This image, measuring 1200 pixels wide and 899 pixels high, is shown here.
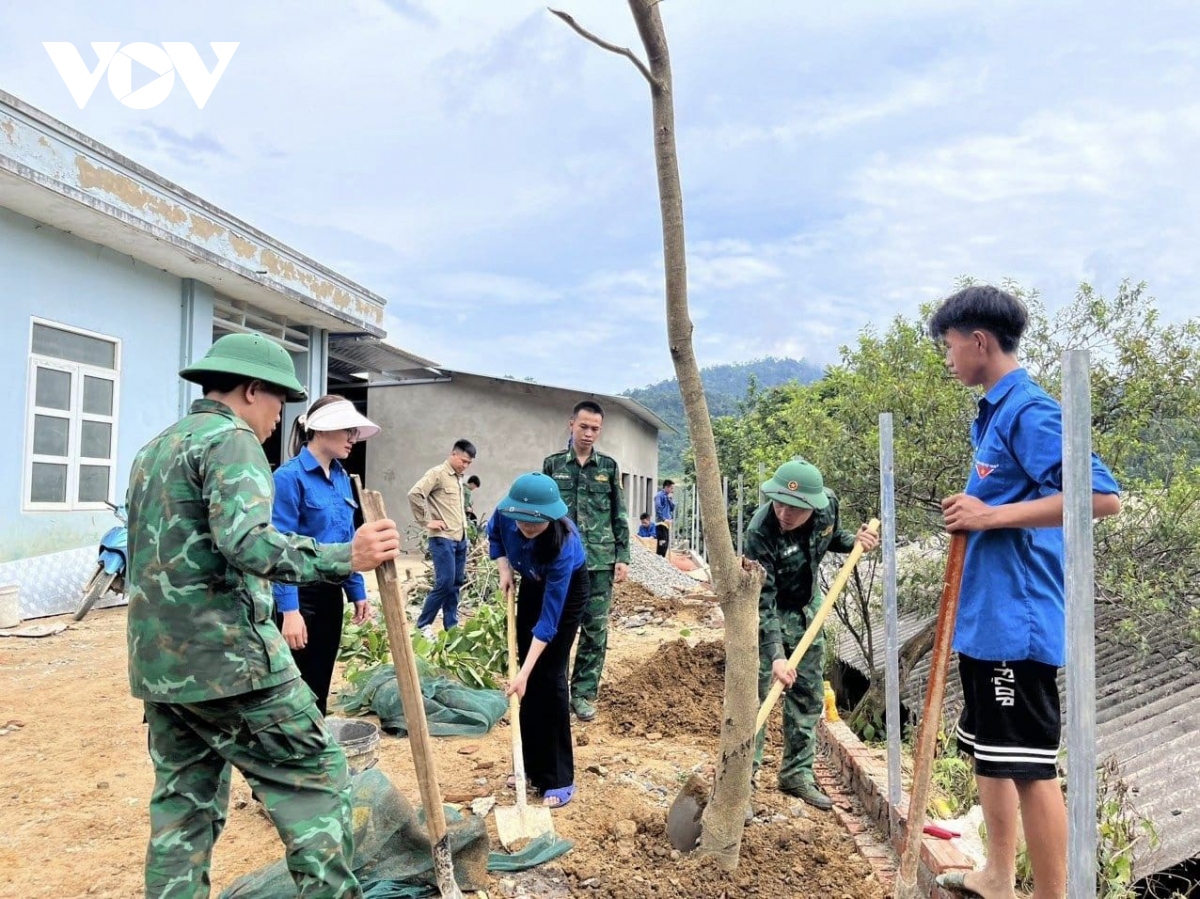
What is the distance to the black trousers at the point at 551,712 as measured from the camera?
365 cm

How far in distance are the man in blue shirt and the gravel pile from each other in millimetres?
8859

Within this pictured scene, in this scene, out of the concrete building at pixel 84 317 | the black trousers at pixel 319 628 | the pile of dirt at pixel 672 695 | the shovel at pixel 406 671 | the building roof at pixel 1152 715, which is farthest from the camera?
the concrete building at pixel 84 317

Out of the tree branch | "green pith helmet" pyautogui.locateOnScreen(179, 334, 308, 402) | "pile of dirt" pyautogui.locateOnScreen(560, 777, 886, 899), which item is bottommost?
"pile of dirt" pyautogui.locateOnScreen(560, 777, 886, 899)

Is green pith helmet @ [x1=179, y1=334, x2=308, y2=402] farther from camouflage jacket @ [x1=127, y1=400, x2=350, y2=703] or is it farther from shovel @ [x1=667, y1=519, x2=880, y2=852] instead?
shovel @ [x1=667, y1=519, x2=880, y2=852]

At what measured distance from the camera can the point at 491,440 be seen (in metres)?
16.2

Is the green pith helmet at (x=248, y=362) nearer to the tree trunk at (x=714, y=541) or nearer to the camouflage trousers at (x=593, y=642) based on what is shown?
the tree trunk at (x=714, y=541)

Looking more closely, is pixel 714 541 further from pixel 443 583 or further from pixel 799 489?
pixel 443 583

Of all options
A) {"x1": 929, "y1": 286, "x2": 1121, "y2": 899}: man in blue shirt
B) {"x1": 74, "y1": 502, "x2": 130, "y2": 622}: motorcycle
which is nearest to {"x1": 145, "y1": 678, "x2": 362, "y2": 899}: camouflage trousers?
{"x1": 929, "y1": 286, "x2": 1121, "y2": 899}: man in blue shirt

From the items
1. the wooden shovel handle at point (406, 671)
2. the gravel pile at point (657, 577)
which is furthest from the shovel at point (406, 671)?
the gravel pile at point (657, 577)

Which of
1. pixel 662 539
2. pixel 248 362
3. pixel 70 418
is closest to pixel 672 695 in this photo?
pixel 248 362

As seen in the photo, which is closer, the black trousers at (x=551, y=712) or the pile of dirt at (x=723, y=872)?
the pile of dirt at (x=723, y=872)

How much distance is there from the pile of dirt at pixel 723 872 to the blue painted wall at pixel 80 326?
246 inches

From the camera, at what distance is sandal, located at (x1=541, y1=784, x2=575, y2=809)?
3596 mm

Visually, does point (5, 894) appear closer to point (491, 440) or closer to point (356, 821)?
point (356, 821)
